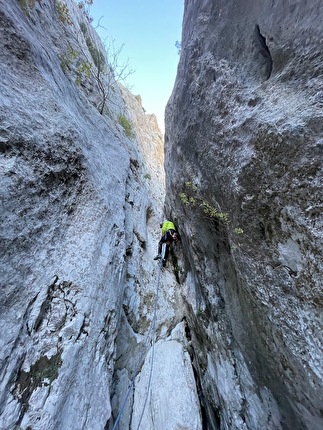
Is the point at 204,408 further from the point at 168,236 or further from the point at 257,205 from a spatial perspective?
the point at 257,205

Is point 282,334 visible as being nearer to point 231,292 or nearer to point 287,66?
point 231,292

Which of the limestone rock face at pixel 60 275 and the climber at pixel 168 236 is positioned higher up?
the climber at pixel 168 236

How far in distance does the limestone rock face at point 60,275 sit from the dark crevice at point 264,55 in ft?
12.1

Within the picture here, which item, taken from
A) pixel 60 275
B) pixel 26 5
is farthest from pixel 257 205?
pixel 26 5

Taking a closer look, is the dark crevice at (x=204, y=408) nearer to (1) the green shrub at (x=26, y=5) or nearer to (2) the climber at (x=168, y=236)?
(2) the climber at (x=168, y=236)

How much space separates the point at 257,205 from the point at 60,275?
3.31 metres

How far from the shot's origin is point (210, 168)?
4242 mm

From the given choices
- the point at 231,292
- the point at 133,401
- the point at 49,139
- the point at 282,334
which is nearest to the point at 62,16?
the point at 49,139

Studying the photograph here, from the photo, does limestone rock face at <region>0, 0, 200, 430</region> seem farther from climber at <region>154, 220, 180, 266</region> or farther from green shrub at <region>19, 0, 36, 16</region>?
climber at <region>154, 220, 180, 266</region>

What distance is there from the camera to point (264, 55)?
11.6 ft

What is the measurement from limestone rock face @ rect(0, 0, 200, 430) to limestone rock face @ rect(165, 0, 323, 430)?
1649mm

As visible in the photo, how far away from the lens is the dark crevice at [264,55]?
343 cm

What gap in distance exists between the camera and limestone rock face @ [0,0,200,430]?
2.67 metres

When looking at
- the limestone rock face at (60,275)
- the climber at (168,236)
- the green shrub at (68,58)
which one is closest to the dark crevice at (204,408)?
the limestone rock face at (60,275)
